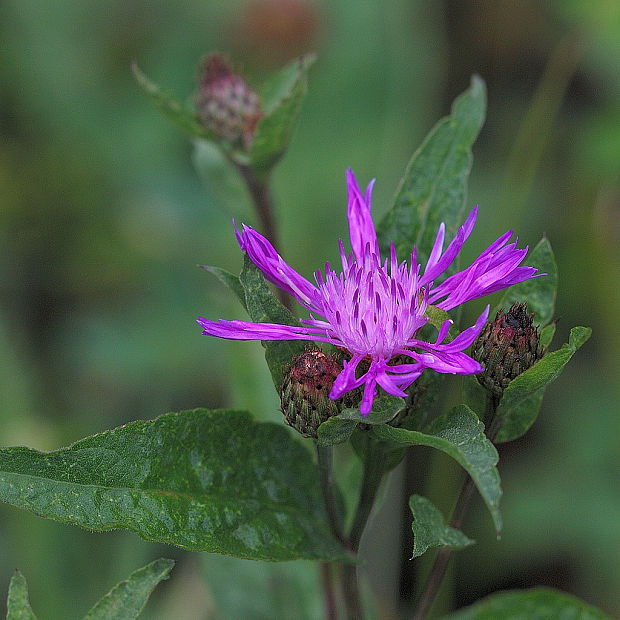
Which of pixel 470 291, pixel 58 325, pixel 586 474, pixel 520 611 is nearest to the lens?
pixel 470 291

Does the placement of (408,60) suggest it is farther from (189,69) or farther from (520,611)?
(520,611)

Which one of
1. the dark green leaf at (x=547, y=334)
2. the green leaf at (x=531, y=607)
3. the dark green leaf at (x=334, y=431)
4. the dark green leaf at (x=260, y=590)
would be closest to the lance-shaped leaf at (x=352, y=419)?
the dark green leaf at (x=334, y=431)

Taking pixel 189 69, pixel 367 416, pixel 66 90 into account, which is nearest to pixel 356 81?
pixel 189 69

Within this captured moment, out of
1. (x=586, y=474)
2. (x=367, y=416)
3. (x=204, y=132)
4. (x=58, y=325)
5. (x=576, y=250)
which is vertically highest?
(x=204, y=132)

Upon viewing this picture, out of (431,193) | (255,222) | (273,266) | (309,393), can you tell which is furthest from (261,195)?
(309,393)

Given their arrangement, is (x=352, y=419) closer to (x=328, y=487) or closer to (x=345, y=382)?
(x=345, y=382)

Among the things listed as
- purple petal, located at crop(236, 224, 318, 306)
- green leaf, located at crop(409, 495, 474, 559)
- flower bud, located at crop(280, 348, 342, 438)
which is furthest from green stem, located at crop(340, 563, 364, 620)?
purple petal, located at crop(236, 224, 318, 306)

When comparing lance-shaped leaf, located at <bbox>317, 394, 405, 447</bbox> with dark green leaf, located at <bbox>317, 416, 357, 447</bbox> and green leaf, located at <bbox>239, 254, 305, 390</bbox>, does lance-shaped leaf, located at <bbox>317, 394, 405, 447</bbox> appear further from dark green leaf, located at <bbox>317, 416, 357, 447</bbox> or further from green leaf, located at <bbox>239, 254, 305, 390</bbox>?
green leaf, located at <bbox>239, 254, 305, 390</bbox>
